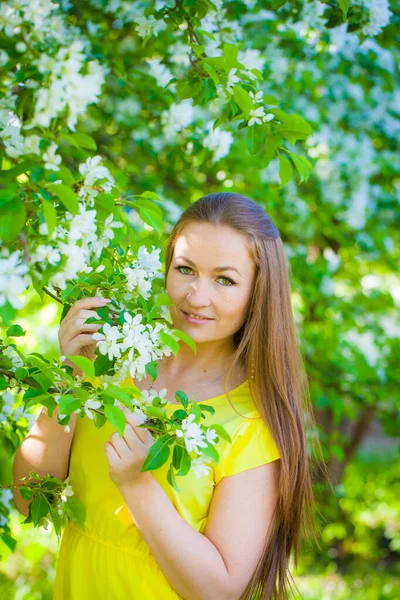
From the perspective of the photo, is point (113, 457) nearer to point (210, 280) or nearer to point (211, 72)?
point (210, 280)

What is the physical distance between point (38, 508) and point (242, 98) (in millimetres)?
1061

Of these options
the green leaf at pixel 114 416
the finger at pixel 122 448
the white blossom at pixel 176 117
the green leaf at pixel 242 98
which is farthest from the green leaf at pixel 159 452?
the white blossom at pixel 176 117

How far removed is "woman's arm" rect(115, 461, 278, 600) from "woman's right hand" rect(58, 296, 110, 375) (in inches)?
13.1

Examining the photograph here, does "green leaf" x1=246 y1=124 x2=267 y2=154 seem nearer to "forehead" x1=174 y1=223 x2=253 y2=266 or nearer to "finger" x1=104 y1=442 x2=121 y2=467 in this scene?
"forehead" x1=174 y1=223 x2=253 y2=266

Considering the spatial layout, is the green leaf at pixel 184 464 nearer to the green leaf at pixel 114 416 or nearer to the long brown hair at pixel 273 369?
the green leaf at pixel 114 416

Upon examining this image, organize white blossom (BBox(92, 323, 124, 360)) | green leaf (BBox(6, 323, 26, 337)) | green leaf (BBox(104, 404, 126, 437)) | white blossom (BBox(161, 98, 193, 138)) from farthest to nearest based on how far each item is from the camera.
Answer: white blossom (BBox(161, 98, 193, 138)) < green leaf (BBox(6, 323, 26, 337)) < white blossom (BBox(92, 323, 124, 360)) < green leaf (BBox(104, 404, 126, 437))

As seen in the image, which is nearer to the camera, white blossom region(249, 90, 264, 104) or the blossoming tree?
the blossoming tree

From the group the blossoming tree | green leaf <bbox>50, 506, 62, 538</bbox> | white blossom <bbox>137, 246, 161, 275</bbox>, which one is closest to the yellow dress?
the blossoming tree

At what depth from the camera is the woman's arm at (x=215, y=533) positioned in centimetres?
161

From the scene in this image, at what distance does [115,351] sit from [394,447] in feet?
28.1

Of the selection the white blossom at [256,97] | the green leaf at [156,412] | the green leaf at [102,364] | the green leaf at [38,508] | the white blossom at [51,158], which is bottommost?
the green leaf at [38,508]

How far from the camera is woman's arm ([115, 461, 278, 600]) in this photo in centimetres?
161

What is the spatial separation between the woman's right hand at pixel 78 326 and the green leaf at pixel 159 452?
0.29m

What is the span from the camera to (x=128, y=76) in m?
2.79
